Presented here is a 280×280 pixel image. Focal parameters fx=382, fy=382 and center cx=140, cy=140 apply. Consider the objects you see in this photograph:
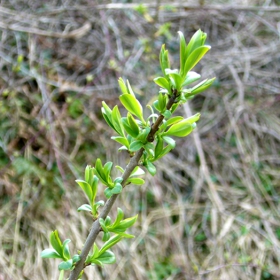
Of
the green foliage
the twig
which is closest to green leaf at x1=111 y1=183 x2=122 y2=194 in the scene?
the green foliage

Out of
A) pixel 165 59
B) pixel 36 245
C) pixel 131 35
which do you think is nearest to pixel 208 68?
pixel 131 35

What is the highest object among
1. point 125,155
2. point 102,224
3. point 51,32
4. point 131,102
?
point 131,102

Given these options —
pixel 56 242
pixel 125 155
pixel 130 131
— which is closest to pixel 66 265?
pixel 56 242

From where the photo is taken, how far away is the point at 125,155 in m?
1.91

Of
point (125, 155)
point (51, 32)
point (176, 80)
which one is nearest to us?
point (176, 80)

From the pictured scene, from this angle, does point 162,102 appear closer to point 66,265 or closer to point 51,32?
point 66,265

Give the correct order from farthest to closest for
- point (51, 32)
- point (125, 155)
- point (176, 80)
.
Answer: point (51, 32)
point (125, 155)
point (176, 80)

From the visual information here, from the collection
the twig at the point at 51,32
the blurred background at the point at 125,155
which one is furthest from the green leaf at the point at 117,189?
the twig at the point at 51,32

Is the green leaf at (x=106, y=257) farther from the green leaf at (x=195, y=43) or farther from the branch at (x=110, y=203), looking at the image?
the green leaf at (x=195, y=43)

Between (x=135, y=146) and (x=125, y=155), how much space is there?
159cm

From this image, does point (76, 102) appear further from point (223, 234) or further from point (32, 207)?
point (223, 234)

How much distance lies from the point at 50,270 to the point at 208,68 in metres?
A: 1.52

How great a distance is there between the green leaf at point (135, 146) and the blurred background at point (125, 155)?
1243 mm

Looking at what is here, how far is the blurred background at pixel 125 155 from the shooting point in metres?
1.61
